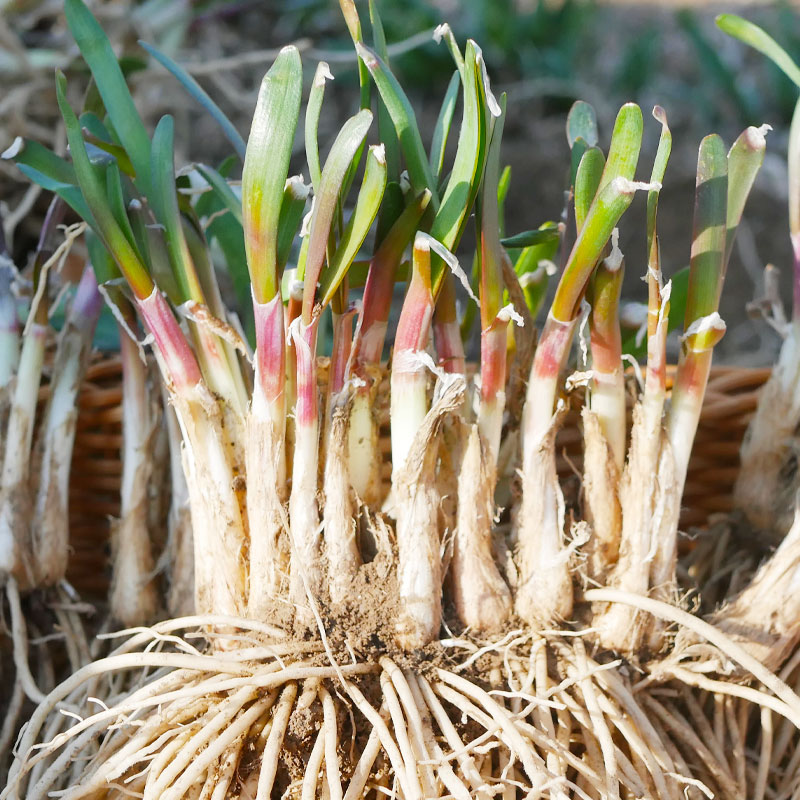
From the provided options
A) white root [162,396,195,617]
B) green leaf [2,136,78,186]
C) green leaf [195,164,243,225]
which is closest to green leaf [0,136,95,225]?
green leaf [2,136,78,186]

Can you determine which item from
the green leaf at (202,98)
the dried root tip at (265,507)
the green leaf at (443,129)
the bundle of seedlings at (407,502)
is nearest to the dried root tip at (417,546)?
the bundle of seedlings at (407,502)

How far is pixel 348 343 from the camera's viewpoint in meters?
0.67

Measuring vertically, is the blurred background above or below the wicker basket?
above

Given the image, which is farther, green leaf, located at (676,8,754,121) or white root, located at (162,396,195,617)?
green leaf, located at (676,8,754,121)

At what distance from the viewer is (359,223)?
0.60 metres

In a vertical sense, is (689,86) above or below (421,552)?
above

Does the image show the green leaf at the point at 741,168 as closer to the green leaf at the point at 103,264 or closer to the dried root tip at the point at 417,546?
the dried root tip at the point at 417,546

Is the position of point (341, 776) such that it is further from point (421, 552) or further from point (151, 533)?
point (151, 533)

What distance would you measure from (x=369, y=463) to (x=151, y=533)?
11.5 inches

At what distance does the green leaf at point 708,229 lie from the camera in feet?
2.05

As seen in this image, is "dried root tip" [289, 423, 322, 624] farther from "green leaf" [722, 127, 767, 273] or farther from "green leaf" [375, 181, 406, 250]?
"green leaf" [722, 127, 767, 273]

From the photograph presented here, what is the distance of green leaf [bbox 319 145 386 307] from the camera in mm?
572

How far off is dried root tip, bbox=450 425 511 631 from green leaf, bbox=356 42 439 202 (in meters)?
0.21

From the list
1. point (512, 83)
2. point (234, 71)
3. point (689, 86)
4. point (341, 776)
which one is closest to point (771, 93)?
point (689, 86)
